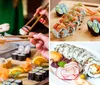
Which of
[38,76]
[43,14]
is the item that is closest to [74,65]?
[38,76]

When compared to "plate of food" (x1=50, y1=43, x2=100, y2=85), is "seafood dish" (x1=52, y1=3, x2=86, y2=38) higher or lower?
higher

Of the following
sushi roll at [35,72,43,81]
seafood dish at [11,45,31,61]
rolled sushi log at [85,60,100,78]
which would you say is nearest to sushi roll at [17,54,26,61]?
seafood dish at [11,45,31,61]

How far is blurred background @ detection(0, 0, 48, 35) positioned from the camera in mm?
1167

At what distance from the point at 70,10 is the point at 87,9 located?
85mm

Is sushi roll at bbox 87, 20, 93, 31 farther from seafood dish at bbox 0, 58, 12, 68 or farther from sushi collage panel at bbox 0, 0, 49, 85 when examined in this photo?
seafood dish at bbox 0, 58, 12, 68

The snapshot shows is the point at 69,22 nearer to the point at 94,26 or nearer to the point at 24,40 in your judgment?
the point at 94,26

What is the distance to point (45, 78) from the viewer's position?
1.18 metres

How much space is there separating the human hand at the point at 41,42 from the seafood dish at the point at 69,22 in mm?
89

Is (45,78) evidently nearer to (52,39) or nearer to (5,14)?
(52,39)

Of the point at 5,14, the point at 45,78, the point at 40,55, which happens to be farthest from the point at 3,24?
the point at 45,78

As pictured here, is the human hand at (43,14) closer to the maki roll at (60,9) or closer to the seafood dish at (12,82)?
the maki roll at (60,9)

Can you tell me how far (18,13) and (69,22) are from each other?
27 cm

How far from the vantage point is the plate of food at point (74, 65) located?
1131 millimetres

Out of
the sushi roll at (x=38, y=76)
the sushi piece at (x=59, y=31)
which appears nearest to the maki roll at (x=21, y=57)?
the sushi roll at (x=38, y=76)
